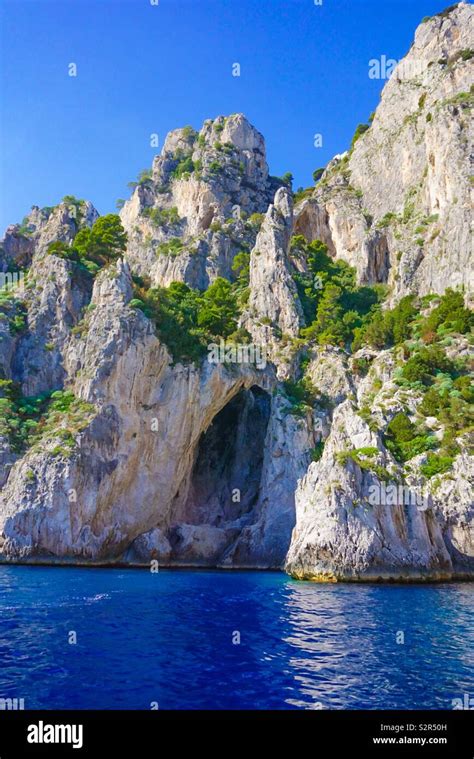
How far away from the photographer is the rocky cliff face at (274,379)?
3859cm

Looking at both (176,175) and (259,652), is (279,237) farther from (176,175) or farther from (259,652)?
(259,652)

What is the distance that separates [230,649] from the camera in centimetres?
1653

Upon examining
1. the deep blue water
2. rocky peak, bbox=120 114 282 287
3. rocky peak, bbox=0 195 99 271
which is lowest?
the deep blue water

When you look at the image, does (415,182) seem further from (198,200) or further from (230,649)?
(230,649)

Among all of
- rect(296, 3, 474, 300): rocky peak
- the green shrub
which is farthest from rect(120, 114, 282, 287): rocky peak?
the green shrub

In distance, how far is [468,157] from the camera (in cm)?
6181

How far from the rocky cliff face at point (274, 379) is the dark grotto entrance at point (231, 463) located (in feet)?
0.67

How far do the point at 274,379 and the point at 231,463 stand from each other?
9.95m

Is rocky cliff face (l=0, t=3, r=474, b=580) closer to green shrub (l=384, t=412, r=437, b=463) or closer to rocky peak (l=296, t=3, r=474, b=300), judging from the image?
green shrub (l=384, t=412, r=437, b=463)

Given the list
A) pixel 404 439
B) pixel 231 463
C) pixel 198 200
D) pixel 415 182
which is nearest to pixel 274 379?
pixel 231 463

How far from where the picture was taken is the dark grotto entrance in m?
56.6

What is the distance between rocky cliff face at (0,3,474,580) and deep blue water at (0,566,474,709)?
11.3m

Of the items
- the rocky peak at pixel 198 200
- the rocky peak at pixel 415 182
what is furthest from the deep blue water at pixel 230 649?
the rocky peak at pixel 198 200
